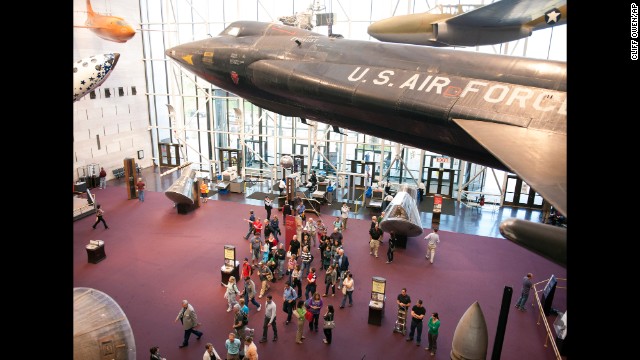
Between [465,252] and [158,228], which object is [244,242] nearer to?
[158,228]

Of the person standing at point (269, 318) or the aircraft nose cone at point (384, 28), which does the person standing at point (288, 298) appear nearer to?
the person standing at point (269, 318)

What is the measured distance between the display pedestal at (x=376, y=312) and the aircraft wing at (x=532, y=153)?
25.8 ft

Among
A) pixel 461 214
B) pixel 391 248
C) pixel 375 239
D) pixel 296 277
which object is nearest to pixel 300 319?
pixel 296 277

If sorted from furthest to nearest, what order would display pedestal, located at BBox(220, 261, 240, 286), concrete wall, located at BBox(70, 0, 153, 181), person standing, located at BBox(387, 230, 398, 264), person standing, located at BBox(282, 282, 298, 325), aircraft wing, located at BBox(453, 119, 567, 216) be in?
concrete wall, located at BBox(70, 0, 153, 181)
person standing, located at BBox(387, 230, 398, 264)
display pedestal, located at BBox(220, 261, 240, 286)
person standing, located at BBox(282, 282, 298, 325)
aircraft wing, located at BBox(453, 119, 567, 216)

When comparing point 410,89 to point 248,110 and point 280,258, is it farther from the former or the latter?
point 248,110

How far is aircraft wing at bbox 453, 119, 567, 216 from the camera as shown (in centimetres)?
306

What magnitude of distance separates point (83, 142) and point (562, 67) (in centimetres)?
2818

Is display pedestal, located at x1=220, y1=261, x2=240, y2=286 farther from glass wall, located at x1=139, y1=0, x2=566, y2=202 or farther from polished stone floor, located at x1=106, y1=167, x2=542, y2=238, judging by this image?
glass wall, located at x1=139, y1=0, x2=566, y2=202

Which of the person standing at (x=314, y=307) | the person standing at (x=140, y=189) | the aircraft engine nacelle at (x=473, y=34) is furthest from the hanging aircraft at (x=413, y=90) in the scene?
the person standing at (x=140, y=189)

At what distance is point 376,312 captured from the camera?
40.9 ft

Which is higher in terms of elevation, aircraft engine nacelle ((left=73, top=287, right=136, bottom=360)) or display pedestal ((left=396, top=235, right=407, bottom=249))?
aircraft engine nacelle ((left=73, top=287, right=136, bottom=360))

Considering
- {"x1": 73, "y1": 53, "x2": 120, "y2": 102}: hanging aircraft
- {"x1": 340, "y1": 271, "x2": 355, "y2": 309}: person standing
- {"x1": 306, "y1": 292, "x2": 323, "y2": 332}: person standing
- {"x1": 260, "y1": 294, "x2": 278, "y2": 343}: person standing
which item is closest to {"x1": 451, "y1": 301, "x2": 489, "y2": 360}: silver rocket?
{"x1": 306, "y1": 292, "x2": 323, "y2": 332}: person standing

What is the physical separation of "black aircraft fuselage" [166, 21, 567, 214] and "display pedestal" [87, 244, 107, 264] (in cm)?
1043

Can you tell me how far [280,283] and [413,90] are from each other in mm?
10119
